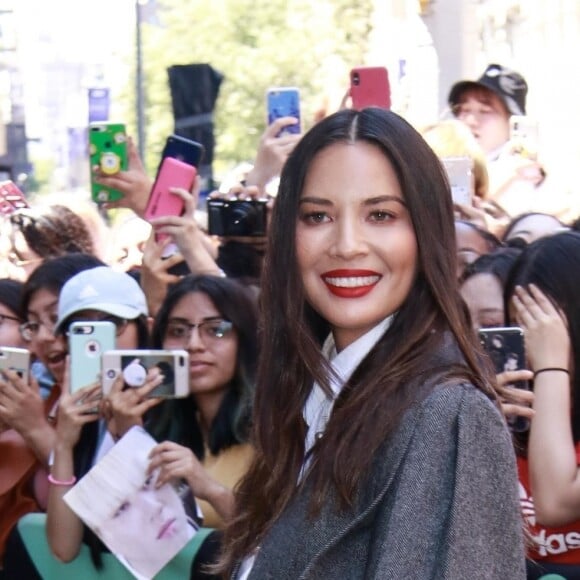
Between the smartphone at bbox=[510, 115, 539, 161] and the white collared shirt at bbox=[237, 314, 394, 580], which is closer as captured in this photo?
the white collared shirt at bbox=[237, 314, 394, 580]

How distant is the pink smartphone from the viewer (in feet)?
18.9

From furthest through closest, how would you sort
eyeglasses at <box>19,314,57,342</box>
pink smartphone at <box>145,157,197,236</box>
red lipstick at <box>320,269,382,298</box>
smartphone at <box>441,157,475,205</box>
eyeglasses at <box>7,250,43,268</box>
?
eyeglasses at <box>7,250,43,268</box> → smartphone at <box>441,157,475,205</box> → pink smartphone at <box>145,157,197,236</box> → eyeglasses at <box>19,314,57,342</box> → red lipstick at <box>320,269,382,298</box>

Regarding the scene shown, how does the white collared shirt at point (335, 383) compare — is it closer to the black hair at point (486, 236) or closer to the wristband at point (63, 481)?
the wristband at point (63, 481)

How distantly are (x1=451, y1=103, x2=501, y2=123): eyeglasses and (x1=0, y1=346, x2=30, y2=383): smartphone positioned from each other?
3.27m

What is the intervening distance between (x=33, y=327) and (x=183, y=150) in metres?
0.85

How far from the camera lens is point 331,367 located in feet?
9.28

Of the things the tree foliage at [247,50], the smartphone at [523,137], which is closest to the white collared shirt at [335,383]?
the smartphone at [523,137]

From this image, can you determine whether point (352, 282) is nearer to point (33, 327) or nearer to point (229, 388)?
point (229, 388)

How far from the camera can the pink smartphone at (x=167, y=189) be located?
18.9 feet

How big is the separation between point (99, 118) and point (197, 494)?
3.46 metres

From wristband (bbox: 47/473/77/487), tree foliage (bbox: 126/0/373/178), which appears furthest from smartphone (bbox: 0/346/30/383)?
tree foliage (bbox: 126/0/373/178)

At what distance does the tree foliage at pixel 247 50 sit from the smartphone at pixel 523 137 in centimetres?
2598

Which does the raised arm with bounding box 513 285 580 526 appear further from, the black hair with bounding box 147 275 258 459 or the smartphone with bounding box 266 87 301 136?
the smartphone with bounding box 266 87 301 136

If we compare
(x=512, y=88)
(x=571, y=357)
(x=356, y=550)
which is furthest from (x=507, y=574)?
(x=512, y=88)
